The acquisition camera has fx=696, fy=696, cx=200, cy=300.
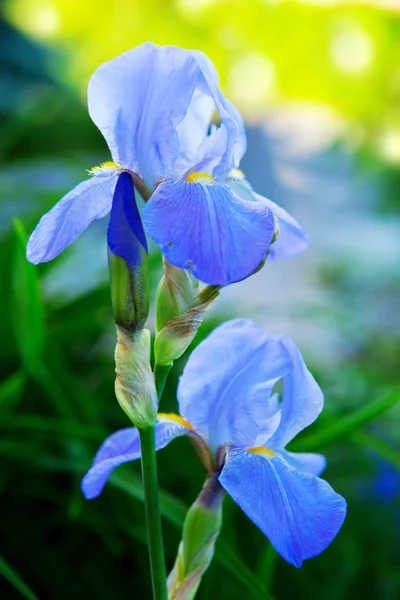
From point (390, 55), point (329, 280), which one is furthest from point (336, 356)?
point (390, 55)

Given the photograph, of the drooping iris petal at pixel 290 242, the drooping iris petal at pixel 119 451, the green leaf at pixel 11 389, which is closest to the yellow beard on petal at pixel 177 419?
the drooping iris petal at pixel 119 451

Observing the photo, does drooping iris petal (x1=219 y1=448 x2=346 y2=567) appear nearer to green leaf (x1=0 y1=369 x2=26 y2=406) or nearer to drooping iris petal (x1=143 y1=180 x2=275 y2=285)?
drooping iris petal (x1=143 y1=180 x2=275 y2=285)

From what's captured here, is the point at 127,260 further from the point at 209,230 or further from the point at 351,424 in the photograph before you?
the point at 351,424

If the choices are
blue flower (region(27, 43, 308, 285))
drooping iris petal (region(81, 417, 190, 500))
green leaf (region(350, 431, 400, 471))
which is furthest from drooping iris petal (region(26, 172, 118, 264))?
green leaf (region(350, 431, 400, 471))

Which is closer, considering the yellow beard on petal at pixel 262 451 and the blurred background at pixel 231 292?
the yellow beard on petal at pixel 262 451

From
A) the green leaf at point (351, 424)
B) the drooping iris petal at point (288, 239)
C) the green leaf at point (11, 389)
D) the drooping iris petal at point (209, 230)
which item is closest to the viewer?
the drooping iris petal at point (209, 230)

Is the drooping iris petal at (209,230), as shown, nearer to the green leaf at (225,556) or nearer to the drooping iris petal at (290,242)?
the drooping iris petal at (290,242)

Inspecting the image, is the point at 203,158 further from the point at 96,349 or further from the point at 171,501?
the point at 96,349

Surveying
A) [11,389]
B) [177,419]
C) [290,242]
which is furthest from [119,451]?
[11,389]
